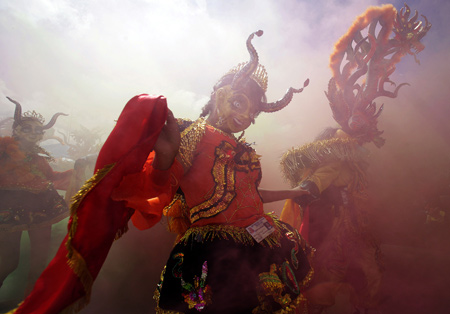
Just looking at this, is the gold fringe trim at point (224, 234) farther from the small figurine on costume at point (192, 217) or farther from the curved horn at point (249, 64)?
the curved horn at point (249, 64)

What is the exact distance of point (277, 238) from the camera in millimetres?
1787

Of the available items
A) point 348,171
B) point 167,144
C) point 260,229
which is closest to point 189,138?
point 167,144

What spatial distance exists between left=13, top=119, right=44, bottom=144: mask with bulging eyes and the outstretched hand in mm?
5049

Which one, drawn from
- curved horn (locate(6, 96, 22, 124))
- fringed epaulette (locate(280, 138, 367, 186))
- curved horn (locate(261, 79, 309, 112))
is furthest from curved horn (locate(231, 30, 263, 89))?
curved horn (locate(6, 96, 22, 124))

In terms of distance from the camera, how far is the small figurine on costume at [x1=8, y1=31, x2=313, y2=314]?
3.80ft

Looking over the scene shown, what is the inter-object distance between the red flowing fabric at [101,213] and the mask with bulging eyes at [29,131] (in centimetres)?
485

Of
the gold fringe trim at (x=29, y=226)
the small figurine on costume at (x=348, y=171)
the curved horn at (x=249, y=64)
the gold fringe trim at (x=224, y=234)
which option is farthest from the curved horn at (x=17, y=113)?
the small figurine on costume at (x=348, y=171)

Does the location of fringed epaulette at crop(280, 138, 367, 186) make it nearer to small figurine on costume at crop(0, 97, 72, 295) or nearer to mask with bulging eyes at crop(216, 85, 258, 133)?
mask with bulging eyes at crop(216, 85, 258, 133)

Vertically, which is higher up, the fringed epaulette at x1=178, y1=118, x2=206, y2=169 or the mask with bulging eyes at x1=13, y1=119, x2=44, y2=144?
the mask with bulging eyes at x1=13, y1=119, x2=44, y2=144

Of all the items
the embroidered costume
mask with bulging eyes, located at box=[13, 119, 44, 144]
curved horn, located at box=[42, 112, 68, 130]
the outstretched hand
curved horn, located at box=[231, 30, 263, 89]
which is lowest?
the embroidered costume

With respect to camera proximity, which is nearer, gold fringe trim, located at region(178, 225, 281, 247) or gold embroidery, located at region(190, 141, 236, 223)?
gold fringe trim, located at region(178, 225, 281, 247)

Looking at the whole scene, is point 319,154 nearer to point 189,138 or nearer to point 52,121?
point 189,138

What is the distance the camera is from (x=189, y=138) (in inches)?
68.4

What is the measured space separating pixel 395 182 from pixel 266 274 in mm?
4227
